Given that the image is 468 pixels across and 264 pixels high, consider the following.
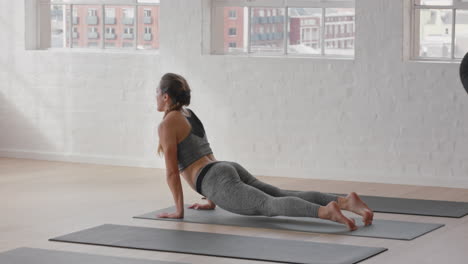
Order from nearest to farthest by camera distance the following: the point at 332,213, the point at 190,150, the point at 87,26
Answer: the point at 332,213 < the point at 190,150 < the point at 87,26

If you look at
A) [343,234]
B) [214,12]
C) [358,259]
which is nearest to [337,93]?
[214,12]

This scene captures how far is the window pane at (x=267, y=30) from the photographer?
781 centimetres

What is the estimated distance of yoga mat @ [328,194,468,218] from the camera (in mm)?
5968

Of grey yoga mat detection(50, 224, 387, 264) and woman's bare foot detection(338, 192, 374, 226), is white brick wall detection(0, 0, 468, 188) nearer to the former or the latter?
woman's bare foot detection(338, 192, 374, 226)

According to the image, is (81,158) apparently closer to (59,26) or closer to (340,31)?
(59,26)

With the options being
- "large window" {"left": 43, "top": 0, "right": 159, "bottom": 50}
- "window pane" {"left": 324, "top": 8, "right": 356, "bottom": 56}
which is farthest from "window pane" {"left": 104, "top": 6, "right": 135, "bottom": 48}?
"window pane" {"left": 324, "top": 8, "right": 356, "bottom": 56}

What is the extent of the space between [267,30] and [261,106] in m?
0.65

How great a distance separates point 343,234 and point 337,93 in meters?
2.44

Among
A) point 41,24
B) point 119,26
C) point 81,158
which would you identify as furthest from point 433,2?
point 41,24

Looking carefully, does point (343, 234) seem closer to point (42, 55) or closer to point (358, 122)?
point (358, 122)

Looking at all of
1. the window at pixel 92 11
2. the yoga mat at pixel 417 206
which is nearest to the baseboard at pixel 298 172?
the yoga mat at pixel 417 206

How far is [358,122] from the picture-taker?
743 cm

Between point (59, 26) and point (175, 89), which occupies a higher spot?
point (59, 26)

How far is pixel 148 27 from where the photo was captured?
8.36 meters
